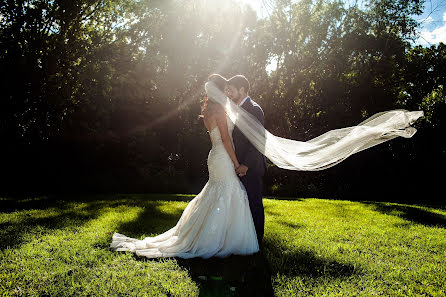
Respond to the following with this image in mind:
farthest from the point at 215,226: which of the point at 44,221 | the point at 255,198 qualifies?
the point at 44,221

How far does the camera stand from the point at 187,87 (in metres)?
16.8

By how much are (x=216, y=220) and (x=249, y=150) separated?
110 cm

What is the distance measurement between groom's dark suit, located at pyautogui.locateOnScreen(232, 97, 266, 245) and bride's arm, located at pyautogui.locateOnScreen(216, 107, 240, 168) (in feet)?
0.41

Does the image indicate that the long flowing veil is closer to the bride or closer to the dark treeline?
the bride

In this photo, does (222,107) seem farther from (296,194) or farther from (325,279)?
(296,194)

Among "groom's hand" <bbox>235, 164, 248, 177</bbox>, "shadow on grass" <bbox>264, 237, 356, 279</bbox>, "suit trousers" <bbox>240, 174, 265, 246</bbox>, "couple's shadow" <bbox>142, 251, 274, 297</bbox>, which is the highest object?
"groom's hand" <bbox>235, 164, 248, 177</bbox>

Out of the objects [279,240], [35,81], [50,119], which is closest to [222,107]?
[279,240]

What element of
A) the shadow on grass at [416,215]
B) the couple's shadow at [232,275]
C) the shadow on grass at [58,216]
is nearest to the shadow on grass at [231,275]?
the couple's shadow at [232,275]

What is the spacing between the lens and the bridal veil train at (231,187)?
167 inches

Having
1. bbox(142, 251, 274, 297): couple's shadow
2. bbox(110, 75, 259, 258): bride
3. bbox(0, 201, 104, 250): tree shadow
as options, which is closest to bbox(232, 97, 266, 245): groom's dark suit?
bbox(110, 75, 259, 258): bride

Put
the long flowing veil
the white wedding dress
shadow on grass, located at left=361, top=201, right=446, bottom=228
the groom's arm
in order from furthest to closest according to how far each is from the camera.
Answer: shadow on grass, located at left=361, top=201, right=446, bottom=228 < the groom's arm < the long flowing veil < the white wedding dress

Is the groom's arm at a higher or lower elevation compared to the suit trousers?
higher

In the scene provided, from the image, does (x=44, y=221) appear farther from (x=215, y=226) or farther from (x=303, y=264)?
(x=303, y=264)

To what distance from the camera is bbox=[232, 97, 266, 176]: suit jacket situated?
14.9 feet
